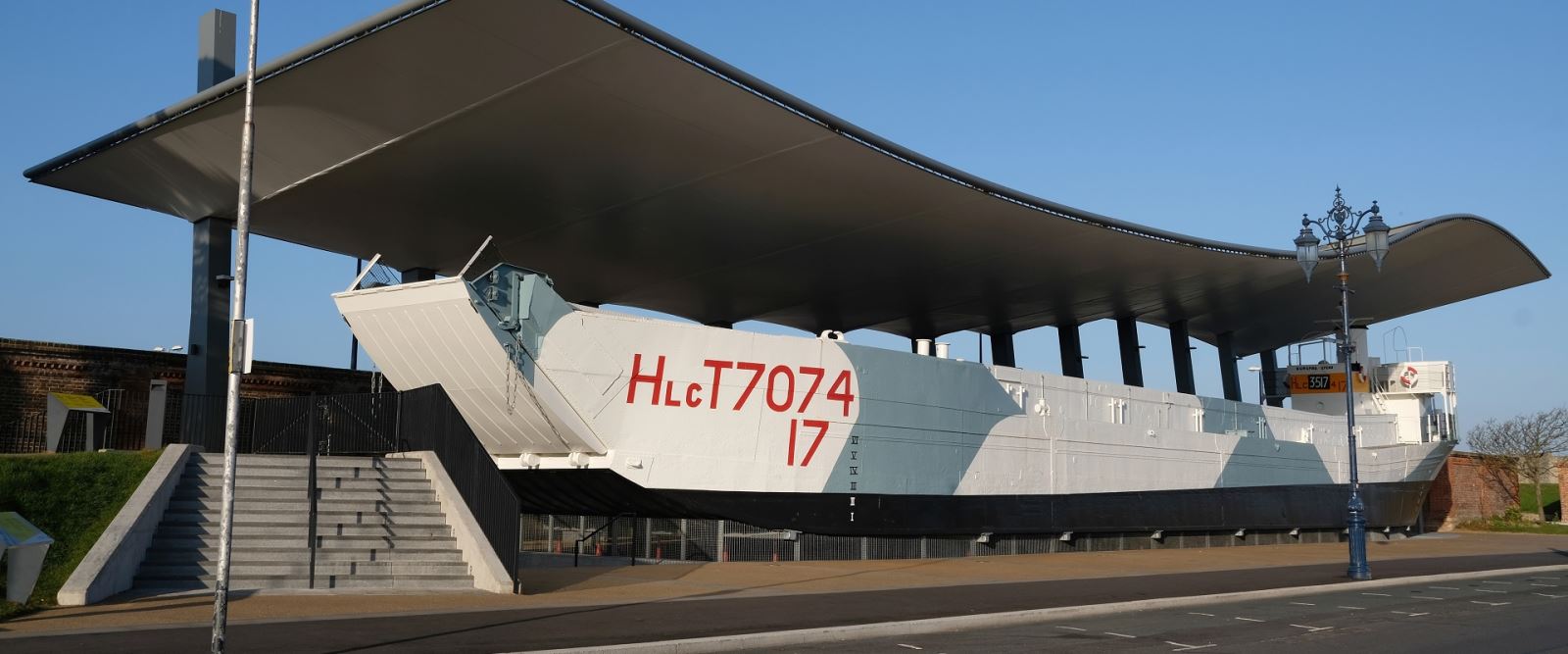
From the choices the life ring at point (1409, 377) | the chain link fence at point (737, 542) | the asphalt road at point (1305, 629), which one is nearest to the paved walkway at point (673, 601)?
the chain link fence at point (737, 542)

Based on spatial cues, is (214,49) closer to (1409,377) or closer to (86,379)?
(86,379)

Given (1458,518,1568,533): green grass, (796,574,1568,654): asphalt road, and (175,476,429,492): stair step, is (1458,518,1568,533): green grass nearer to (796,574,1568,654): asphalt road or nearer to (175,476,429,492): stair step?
(796,574,1568,654): asphalt road

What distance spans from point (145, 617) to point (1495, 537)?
48.7 m

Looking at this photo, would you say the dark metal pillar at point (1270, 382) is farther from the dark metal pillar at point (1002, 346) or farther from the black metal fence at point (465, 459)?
the black metal fence at point (465, 459)

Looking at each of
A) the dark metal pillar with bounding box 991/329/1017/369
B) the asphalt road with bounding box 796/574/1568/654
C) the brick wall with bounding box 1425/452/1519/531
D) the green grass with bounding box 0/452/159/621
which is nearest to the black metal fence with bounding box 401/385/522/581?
the green grass with bounding box 0/452/159/621

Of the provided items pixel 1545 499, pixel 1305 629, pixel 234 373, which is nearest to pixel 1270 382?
pixel 1545 499

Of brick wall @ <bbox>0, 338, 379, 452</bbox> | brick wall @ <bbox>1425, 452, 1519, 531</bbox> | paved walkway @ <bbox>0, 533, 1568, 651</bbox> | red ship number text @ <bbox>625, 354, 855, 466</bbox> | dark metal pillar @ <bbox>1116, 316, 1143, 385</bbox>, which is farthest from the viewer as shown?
brick wall @ <bbox>1425, 452, 1519, 531</bbox>

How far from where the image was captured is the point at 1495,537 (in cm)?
4659

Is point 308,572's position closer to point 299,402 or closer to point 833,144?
point 299,402

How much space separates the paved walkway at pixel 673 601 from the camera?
12.5 m

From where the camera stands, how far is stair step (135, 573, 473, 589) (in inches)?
625

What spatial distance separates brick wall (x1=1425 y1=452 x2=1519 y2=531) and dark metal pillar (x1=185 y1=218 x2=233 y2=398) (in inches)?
2019

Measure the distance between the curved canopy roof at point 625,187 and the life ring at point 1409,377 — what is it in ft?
26.9

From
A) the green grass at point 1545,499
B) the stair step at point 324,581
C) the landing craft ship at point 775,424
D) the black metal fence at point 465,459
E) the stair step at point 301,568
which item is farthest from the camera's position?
the green grass at point 1545,499
